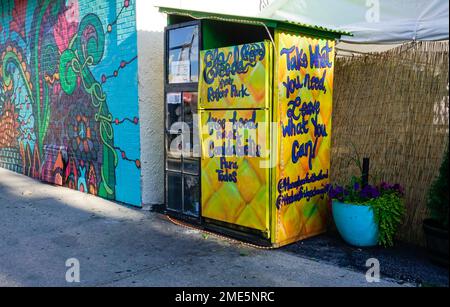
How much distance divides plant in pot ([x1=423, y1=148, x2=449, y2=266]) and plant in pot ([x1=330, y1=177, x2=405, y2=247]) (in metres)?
0.51

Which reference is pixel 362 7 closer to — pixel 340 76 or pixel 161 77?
pixel 340 76

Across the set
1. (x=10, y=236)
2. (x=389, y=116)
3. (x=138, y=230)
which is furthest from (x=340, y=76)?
(x=10, y=236)

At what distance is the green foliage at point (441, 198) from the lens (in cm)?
437

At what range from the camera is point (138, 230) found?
5.99m

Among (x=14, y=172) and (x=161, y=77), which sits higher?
(x=161, y=77)

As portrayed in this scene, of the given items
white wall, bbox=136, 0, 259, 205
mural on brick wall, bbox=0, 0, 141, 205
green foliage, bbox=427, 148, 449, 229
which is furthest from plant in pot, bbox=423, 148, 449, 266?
mural on brick wall, bbox=0, 0, 141, 205

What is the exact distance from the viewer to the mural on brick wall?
23.1 feet

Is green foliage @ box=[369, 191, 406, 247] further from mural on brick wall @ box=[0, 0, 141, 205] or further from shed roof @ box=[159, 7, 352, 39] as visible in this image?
mural on brick wall @ box=[0, 0, 141, 205]

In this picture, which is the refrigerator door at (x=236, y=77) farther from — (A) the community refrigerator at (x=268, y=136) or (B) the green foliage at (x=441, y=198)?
(B) the green foliage at (x=441, y=198)

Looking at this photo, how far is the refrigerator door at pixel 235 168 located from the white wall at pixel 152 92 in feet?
4.39

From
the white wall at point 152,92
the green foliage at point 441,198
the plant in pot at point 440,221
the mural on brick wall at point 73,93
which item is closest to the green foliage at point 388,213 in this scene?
the plant in pot at point 440,221
